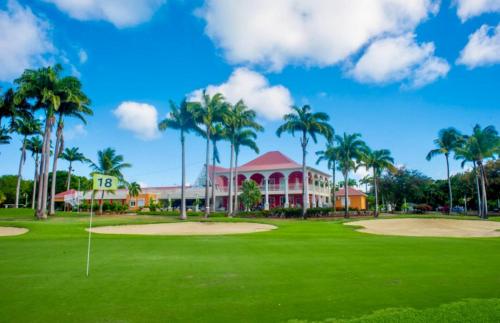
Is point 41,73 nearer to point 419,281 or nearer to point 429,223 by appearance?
point 419,281

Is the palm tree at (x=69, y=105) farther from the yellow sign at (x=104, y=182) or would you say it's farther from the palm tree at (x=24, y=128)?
the yellow sign at (x=104, y=182)

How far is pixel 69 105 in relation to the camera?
3709 centimetres

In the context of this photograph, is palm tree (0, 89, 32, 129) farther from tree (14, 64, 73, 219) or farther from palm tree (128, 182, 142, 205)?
palm tree (128, 182, 142, 205)

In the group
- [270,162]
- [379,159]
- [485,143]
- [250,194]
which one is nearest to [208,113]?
[250,194]

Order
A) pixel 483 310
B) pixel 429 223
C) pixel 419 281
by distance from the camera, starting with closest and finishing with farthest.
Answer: pixel 483 310, pixel 419 281, pixel 429 223

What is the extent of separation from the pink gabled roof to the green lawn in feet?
A: 144

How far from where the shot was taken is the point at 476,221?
33000 mm

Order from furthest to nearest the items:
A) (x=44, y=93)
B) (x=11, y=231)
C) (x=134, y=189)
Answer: (x=134, y=189) < (x=44, y=93) < (x=11, y=231)

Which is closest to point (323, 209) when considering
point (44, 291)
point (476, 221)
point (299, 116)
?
point (299, 116)

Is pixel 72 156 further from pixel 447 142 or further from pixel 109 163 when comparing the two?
pixel 447 142

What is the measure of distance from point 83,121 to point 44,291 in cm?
3604

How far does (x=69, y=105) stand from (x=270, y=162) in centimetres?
3185

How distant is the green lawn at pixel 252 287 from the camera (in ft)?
17.4

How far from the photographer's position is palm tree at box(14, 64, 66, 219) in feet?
108
